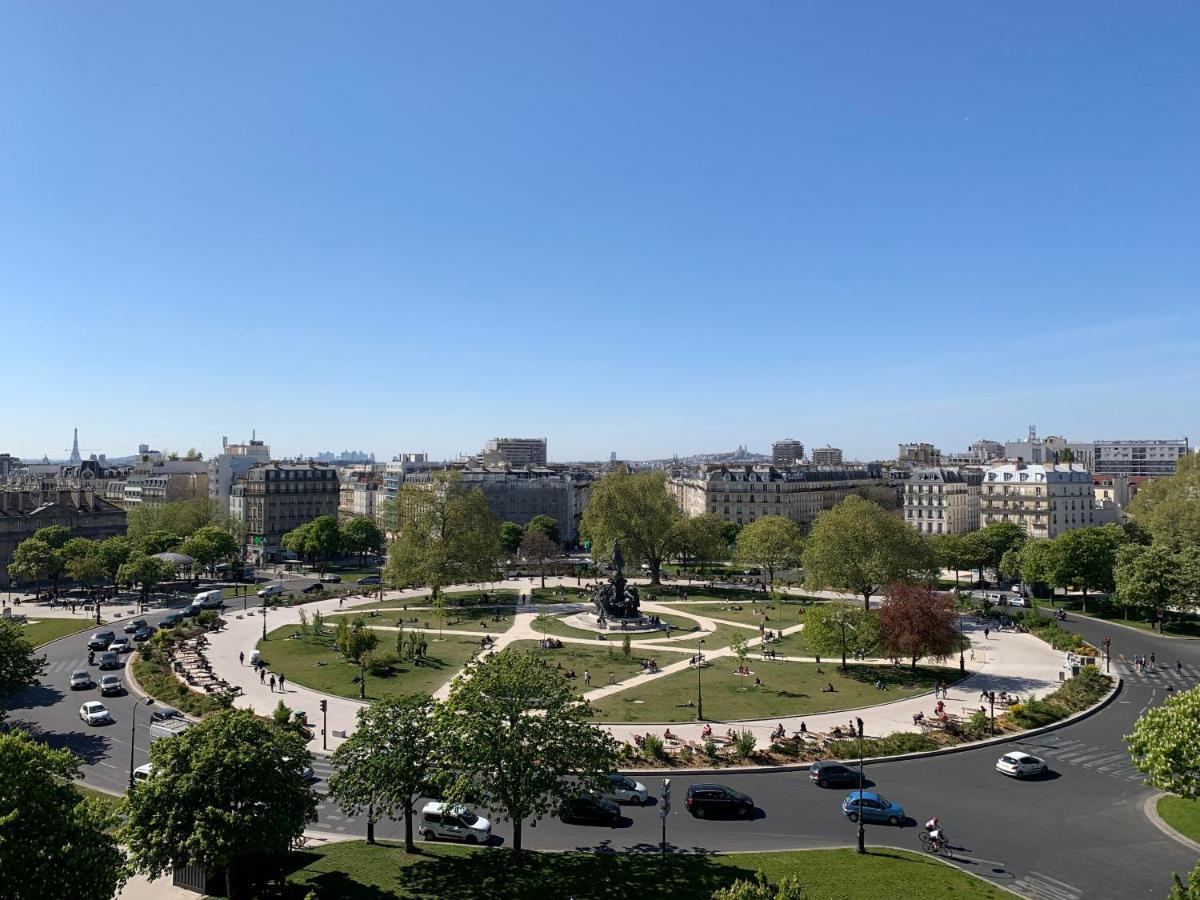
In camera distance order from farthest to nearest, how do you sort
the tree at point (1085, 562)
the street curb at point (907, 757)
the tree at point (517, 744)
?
the tree at point (1085, 562) < the street curb at point (907, 757) < the tree at point (517, 744)

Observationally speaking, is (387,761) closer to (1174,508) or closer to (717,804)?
(717,804)

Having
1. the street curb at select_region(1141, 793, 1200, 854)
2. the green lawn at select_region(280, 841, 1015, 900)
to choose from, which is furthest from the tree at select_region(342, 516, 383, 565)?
the street curb at select_region(1141, 793, 1200, 854)

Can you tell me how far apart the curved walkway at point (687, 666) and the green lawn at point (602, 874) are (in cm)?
1438

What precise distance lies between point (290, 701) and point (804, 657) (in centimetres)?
3960

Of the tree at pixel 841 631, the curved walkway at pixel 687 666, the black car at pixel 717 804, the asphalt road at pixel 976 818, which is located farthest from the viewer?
the tree at pixel 841 631

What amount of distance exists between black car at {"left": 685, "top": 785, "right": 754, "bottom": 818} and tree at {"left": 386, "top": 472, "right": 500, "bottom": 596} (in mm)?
55213

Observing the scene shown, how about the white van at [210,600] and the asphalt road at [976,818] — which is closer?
the asphalt road at [976,818]

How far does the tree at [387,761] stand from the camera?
29844mm

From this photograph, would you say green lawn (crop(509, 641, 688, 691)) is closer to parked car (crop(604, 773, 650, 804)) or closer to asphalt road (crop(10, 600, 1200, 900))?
parked car (crop(604, 773, 650, 804))

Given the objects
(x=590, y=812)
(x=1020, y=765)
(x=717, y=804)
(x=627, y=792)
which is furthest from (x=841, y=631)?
(x=590, y=812)

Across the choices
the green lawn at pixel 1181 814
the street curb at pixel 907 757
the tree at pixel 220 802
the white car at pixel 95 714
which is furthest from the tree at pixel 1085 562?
the white car at pixel 95 714

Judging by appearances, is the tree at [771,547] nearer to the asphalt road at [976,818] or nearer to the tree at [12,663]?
the asphalt road at [976,818]

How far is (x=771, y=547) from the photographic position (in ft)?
334

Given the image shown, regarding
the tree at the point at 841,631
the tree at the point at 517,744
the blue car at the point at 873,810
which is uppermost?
the tree at the point at 517,744
